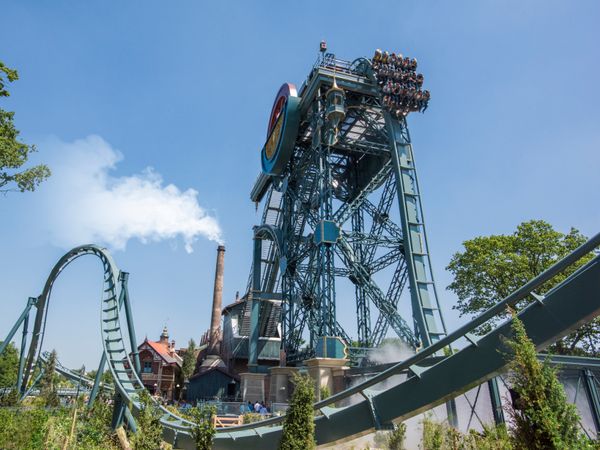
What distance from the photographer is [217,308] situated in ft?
180

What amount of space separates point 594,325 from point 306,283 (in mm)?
18685

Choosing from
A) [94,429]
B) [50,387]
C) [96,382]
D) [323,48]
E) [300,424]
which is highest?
[323,48]

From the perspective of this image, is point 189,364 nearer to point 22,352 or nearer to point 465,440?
point 22,352

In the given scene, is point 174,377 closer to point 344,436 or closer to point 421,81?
point 421,81

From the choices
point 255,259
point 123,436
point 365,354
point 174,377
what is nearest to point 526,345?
point 123,436

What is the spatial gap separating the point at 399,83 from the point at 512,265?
46.5 feet

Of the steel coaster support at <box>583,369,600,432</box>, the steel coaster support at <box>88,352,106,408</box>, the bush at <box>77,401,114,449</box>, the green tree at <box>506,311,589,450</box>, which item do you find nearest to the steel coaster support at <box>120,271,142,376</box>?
the steel coaster support at <box>88,352,106,408</box>

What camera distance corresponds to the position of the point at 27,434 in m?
13.3

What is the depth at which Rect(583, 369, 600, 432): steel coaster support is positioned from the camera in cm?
1395

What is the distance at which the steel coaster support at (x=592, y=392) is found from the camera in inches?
549

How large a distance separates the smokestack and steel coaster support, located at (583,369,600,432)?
4358 centimetres

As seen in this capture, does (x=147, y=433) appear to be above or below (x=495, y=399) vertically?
below

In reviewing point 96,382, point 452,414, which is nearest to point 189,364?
point 96,382

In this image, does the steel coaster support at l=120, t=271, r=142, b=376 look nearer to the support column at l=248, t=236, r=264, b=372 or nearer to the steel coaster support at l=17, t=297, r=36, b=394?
the steel coaster support at l=17, t=297, r=36, b=394
